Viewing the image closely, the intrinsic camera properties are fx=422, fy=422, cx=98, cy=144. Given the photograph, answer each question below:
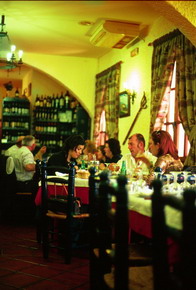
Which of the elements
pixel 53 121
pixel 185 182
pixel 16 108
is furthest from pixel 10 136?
pixel 185 182

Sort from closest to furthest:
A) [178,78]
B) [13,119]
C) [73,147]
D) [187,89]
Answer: [73,147], [187,89], [178,78], [13,119]

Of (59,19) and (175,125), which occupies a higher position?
(59,19)

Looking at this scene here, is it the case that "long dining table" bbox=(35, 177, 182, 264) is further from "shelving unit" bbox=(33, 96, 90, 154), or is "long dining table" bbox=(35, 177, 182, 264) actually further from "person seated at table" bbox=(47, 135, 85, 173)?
"shelving unit" bbox=(33, 96, 90, 154)

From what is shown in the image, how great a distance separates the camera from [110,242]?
2.18 metres

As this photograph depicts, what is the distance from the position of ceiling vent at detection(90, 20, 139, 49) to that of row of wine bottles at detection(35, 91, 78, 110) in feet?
11.0

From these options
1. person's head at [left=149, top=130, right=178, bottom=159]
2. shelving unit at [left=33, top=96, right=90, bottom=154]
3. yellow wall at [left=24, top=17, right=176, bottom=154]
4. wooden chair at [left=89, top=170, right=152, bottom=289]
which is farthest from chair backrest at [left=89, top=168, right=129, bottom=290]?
shelving unit at [left=33, top=96, right=90, bottom=154]

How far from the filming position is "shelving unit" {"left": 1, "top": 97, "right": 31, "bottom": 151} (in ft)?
35.1

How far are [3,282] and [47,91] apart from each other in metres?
8.35

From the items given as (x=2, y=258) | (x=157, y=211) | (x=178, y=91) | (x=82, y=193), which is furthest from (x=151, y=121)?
(x=157, y=211)

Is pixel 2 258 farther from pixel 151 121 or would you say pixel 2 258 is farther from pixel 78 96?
pixel 78 96

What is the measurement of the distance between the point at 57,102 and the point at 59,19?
3900mm

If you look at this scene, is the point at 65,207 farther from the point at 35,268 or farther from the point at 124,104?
the point at 124,104

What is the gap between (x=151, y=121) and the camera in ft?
22.3

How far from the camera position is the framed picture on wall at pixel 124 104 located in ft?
26.3
